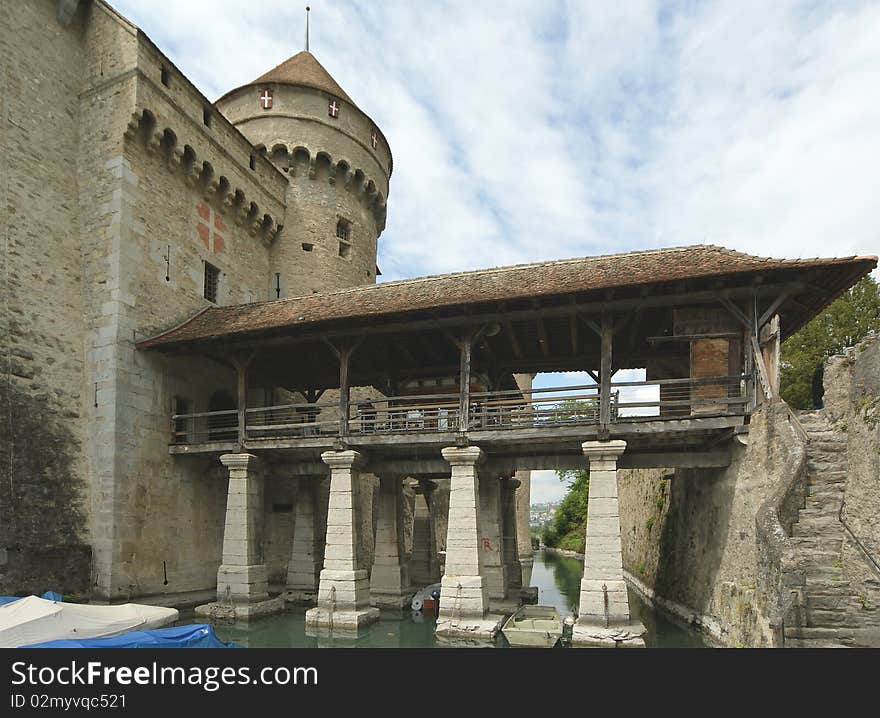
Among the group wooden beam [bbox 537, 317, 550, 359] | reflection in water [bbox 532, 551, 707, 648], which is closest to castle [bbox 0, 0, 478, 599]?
wooden beam [bbox 537, 317, 550, 359]

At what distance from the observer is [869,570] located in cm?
976

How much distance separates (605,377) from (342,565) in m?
7.22

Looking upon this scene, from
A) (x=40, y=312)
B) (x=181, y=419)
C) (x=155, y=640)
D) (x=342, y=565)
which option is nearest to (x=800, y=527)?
(x=342, y=565)

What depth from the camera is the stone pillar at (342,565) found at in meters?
14.2

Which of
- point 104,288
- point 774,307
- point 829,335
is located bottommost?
point 774,307

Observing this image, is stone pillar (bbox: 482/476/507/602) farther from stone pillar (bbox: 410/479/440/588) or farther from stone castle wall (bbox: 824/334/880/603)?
stone castle wall (bbox: 824/334/880/603)

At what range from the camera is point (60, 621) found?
9.05 m

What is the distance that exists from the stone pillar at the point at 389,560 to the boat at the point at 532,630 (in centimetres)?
430

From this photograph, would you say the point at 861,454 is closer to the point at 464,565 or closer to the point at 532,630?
the point at 532,630

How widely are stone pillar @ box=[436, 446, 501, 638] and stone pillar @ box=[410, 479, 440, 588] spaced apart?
7.02 metres

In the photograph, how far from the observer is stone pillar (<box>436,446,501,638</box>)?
13031 millimetres
